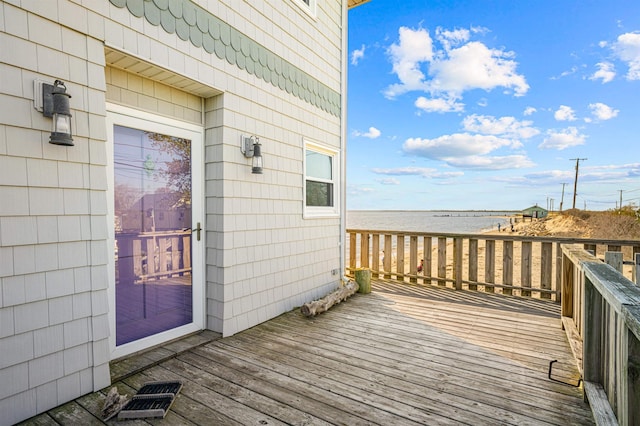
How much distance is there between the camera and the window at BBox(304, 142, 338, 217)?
4.60 metres

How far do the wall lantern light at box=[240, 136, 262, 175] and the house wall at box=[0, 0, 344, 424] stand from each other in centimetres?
8

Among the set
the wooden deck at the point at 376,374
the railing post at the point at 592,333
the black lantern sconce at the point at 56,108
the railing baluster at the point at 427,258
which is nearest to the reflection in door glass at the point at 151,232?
the wooden deck at the point at 376,374

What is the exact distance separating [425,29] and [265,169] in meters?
9.06

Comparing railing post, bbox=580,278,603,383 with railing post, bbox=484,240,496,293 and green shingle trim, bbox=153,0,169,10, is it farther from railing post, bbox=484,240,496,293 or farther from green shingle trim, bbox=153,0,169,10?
green shingle trim, bbox=153,0,169,10

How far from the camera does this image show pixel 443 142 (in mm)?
22875

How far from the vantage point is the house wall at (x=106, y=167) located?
181cm

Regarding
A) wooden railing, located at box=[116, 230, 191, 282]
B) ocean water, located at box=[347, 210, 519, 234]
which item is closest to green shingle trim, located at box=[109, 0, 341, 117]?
wooden railing, located at box=[116, 230, 191, 282]

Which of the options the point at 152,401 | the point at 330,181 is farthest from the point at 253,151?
the point at 152,401

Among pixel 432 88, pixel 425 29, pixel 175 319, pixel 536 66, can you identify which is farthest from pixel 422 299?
pixel 536 66

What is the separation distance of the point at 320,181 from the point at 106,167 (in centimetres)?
306

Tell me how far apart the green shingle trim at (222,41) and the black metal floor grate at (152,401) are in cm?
279

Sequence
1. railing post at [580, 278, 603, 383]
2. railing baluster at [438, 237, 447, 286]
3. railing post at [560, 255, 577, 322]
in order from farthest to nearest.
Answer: railing baluster at [438, 237, 447, 286]
railing post at [560, 255, 577, 322]
railing post at [580, 278, 603, 383]

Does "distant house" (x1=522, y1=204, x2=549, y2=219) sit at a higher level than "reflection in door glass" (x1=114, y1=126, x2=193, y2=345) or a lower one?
lower

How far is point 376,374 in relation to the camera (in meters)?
2.39
